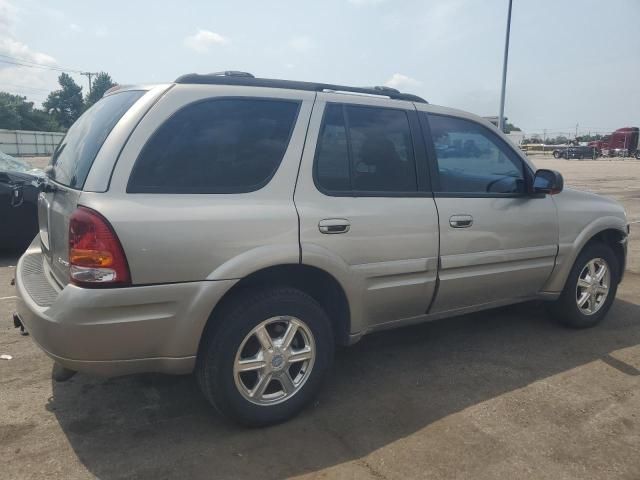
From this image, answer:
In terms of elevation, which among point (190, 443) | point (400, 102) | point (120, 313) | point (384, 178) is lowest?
point (190, 443)

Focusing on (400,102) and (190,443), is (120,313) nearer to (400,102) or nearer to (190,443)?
(190,443)

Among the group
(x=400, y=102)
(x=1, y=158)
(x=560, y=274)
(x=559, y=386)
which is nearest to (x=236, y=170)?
(x=400, y=102)

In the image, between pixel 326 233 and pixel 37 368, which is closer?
pixel 326 233

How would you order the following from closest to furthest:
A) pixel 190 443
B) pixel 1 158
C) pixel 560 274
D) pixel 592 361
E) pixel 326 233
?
pixel 190 443 → pixel 326 233 → pixel 592 361 → pixel 560 274 → pixel 1 158

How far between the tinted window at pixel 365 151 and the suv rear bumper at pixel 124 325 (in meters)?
0.94

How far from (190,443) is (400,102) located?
7.93 feet

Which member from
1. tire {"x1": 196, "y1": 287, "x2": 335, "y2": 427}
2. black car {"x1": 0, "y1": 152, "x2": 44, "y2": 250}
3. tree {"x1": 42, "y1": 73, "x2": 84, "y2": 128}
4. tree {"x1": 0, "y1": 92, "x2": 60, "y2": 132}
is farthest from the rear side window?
tree {"x1": 42, "y1": 73, "x2": 84, "y2": 128}

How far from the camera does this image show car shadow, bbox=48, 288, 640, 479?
262cm

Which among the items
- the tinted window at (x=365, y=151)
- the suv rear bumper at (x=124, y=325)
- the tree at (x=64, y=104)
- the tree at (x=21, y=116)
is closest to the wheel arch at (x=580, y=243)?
the tinted window at (x=365, y=151)

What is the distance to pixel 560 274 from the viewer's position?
422cm

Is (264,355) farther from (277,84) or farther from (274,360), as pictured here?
(277,84)

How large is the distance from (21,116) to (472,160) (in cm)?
7509

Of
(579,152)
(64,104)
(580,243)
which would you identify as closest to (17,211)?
(580,243)

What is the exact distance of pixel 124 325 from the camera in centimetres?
246
